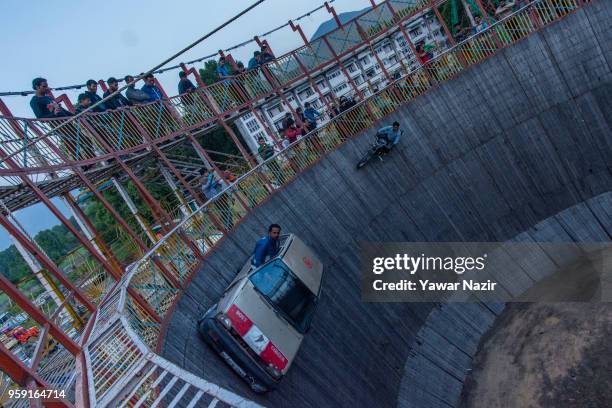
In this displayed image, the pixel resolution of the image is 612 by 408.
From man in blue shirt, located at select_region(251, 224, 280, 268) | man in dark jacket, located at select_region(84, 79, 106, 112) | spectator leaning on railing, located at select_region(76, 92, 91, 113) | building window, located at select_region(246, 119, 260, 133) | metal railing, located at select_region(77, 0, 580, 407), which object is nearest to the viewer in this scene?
metal railing, located at select_region(77, 0, 580, 407)

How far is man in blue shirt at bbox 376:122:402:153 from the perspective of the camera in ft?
52.1

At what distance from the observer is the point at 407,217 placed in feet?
52.5

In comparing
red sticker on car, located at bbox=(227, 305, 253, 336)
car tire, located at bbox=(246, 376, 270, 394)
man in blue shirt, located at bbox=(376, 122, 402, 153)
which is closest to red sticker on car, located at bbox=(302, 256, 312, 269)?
red sticker on car, located at bbox=(227, 305, 253, 336)

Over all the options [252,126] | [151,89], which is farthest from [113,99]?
[252,126]

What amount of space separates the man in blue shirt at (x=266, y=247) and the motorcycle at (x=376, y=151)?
7374mm

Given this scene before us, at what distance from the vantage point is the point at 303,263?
10.0 metres

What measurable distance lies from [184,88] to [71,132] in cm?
597

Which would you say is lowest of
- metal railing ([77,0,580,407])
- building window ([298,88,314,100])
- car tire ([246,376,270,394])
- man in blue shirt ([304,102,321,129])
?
car tire ([246,376,270,394])

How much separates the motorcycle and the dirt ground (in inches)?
339

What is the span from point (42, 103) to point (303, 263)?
8.62 metres

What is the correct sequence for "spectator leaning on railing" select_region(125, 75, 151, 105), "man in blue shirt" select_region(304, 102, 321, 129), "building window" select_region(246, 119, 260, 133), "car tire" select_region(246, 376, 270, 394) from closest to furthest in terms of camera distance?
"car tire" select_region(246, 376, 270, 394) → "spectator leaning on railing" select_region(125, 75, 151, 105) → "man in blue shirt" select_region(304, 102, 321, 129) → "building window" select_region(246, 119, 260, 133)

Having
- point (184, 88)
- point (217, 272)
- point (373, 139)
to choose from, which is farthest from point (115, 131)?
point (373, 139)

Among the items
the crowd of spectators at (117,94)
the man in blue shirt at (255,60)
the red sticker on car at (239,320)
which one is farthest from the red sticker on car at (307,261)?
the man in blue shirt at (255,60)

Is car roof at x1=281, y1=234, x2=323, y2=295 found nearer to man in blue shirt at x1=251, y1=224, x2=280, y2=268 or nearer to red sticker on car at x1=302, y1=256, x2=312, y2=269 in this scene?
red sticker on car at x1=302, y1=256, x2=312, y2=269
